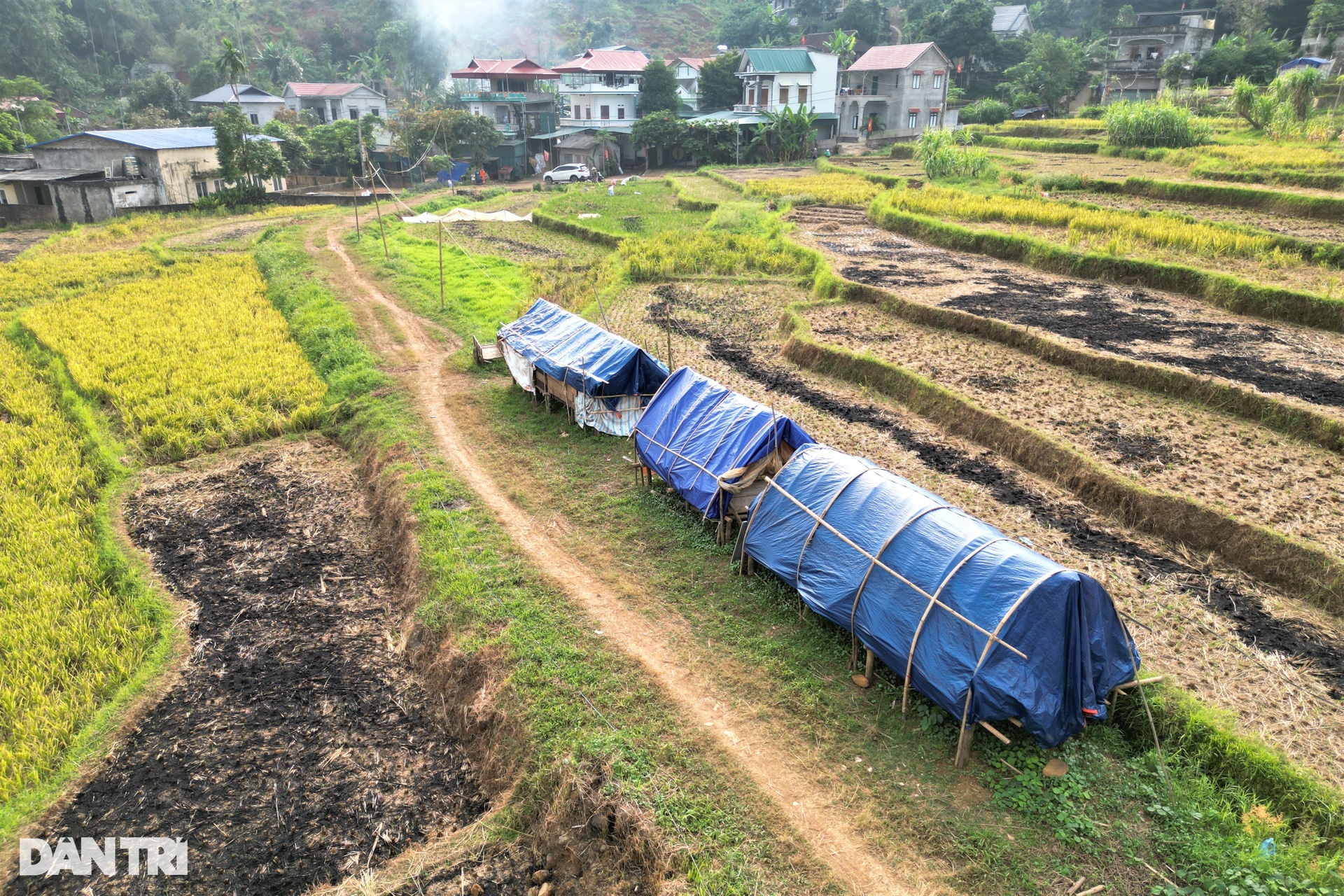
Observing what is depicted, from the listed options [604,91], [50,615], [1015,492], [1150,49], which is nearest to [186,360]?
[50,615]

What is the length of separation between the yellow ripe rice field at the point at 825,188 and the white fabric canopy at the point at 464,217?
1272 cm

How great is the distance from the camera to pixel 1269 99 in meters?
A: 37.2

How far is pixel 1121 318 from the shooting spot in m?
19.5

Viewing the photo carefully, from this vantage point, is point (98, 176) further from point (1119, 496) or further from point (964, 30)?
point (964, 30)

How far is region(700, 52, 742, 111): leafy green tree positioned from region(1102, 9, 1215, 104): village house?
2905 centimetres

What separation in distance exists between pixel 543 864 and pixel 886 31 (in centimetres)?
9216

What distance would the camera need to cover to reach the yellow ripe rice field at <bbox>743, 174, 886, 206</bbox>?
38594 mm

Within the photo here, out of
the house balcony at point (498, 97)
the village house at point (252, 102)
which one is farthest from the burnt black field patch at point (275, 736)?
the village house at point (252, 102)

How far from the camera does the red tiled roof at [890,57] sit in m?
59.6

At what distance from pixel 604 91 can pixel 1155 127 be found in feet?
134

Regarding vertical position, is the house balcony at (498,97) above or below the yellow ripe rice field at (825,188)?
above

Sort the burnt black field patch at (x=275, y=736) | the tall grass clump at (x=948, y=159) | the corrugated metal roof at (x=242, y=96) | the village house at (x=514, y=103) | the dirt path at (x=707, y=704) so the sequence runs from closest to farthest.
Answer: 1. the dirt path at (x=707, y=704)
2. the burnt black field patch at (x=275, y=736)
3. the tall grass clump at (x=948, y=159)
4. the village house at (x=514, y=103)
5. the corrugated metal roof at (x=242, y=96)

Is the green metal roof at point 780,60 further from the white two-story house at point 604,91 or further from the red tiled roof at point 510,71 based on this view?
the red tiled roof at point 510,71

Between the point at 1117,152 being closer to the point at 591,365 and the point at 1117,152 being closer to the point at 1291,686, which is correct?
the point at 591,365
